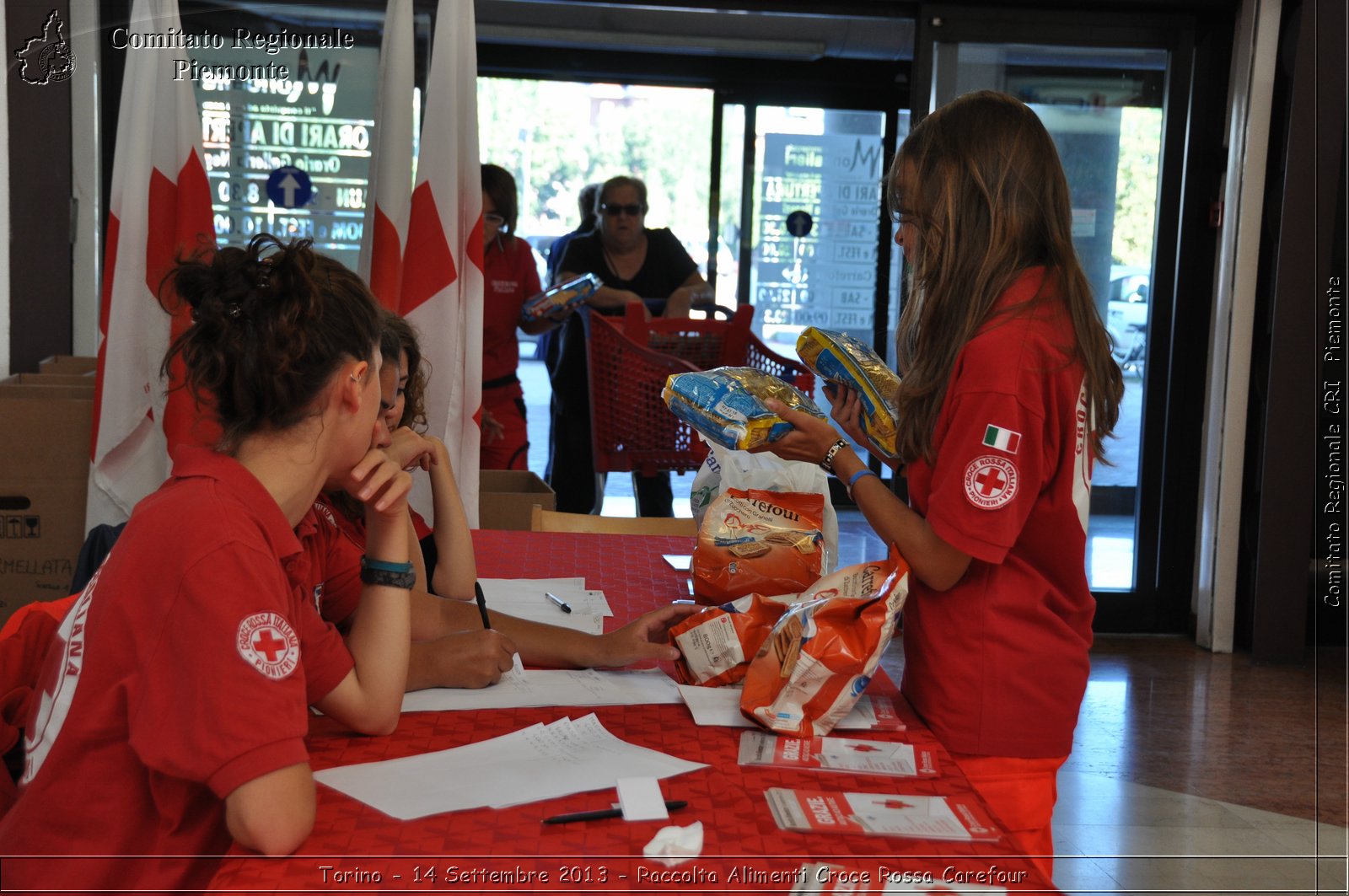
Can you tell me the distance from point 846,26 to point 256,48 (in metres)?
3.42

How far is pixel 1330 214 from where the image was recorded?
427cm

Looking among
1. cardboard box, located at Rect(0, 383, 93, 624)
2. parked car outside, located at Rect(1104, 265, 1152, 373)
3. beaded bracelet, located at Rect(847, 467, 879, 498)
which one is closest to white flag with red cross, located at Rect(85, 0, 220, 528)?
cardboard box, located at Rect(0, 383, 93, 624)

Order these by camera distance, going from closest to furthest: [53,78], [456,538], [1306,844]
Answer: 1. [456,538]
2. [1306,844]
3. [53,78]

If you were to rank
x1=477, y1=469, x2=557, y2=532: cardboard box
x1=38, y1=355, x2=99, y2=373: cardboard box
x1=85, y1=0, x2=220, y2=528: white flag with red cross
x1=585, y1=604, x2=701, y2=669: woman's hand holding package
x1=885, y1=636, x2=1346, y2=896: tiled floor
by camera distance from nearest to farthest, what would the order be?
x1=585, y1=604, x2=701, y2=669: woman's hand holding package
x1=885, y1=636, x2=1346, y2=896: tiled floor
x1=85, y1=0, x2=220, y2=528: white flag with red cross
x1=477, y1=469, x2=557, y2=532: cardboard box
x1=38, y1=355, x2=99, y2=373: cardboard box

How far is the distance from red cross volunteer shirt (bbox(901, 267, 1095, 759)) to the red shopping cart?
2.28 m

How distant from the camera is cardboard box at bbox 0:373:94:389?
11.2 ft

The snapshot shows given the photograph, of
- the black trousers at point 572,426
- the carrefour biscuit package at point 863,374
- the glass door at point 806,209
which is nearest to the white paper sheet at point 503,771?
the carrefour biscuit package at point 863,374

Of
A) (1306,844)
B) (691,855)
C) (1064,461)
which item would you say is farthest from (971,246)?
(1306,844)

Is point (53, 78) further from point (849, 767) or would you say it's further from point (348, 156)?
point (849, 767)

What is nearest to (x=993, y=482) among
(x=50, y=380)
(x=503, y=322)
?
(x=50, y=380)

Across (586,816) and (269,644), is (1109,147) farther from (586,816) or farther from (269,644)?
(269,644)

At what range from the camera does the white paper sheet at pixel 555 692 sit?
1557 mm

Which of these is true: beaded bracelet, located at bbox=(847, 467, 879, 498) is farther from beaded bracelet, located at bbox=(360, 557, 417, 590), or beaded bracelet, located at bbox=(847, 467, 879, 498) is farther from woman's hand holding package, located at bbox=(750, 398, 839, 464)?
beaded bracelet, located at bbox=(360, 557, 417, 590)

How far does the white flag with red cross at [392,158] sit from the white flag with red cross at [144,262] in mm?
441
